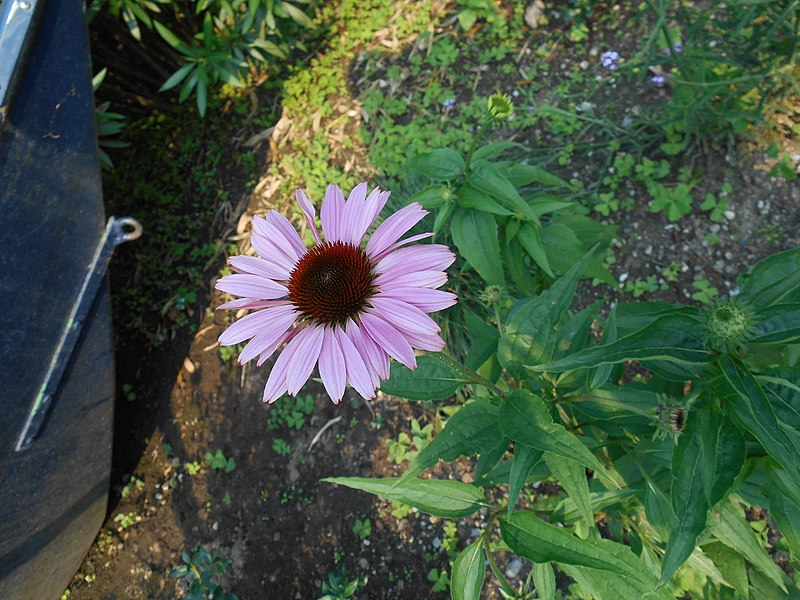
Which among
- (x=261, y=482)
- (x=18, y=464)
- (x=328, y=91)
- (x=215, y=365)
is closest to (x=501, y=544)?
(x=261, y=482)

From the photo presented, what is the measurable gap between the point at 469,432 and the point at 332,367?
0.31 meters

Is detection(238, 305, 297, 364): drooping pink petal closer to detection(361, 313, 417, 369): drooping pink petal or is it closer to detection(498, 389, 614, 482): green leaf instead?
detection(361, 313, 417, 369): drooping pink petal

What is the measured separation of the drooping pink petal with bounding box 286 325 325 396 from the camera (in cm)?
79

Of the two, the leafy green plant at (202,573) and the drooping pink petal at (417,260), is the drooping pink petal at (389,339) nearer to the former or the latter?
the drooping pink petal at (417,260)

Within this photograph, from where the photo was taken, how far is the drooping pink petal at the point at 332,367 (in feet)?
2.50

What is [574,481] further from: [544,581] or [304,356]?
[304,356]

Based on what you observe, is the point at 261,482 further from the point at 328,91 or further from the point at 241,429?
the point at 328,91

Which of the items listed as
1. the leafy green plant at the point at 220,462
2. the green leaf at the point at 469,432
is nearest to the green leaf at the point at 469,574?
the green leaf at the point at 469,432

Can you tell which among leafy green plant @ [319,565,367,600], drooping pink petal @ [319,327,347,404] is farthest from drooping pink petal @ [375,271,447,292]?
leafy green plant @ [319,565,367,600]

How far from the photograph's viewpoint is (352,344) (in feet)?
2.63

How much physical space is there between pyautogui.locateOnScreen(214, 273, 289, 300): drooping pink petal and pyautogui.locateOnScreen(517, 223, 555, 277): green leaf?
632 millimetres

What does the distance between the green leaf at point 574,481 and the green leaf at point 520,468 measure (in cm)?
3

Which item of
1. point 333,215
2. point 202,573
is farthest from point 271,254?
point 202,573

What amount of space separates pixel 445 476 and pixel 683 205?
1237 millimetres
